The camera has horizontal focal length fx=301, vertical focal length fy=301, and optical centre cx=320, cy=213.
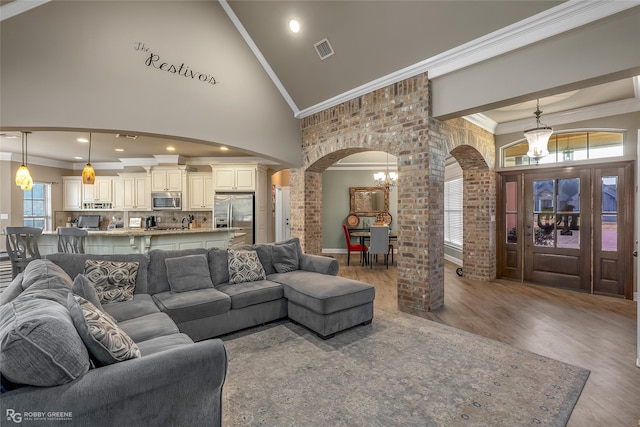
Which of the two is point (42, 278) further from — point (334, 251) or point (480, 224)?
point (334, 251)

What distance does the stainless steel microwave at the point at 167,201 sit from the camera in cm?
778

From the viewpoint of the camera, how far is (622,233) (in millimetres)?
4438

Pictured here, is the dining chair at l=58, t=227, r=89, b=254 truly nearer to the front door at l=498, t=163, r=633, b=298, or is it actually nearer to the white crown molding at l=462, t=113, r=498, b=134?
the white crown molding at l=462, t=113, r=498, b=134

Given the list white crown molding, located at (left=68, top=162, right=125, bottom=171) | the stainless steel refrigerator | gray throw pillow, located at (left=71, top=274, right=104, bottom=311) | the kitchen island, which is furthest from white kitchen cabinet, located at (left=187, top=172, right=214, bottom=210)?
gray throw pillow, located at (left=71, top=274, right=104, bottom=311)

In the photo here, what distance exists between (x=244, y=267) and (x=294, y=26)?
3.32 meters

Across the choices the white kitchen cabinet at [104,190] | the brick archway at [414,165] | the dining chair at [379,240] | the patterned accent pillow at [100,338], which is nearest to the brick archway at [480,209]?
the brick archway at [414,165]

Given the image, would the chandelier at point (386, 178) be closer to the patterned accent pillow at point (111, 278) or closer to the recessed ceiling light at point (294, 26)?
the recessed ceiling light at point (294, 26)

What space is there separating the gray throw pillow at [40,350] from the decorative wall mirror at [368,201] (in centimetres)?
814

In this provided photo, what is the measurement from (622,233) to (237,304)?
5522 millimetres

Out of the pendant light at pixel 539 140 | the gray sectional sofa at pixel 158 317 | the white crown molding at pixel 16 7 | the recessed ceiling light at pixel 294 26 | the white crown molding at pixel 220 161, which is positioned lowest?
the gray sectional sofa at pixel 158 317

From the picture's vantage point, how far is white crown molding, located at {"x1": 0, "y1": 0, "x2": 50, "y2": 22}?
327cm

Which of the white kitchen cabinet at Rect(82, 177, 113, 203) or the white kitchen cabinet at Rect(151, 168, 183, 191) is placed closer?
the white kitchen cabinet at Rect(151, 168, 183, 191)

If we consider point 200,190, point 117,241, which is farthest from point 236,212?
point 117,241

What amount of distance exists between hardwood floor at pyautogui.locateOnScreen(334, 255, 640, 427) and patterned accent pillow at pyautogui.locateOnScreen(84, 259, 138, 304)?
9.70 ft
